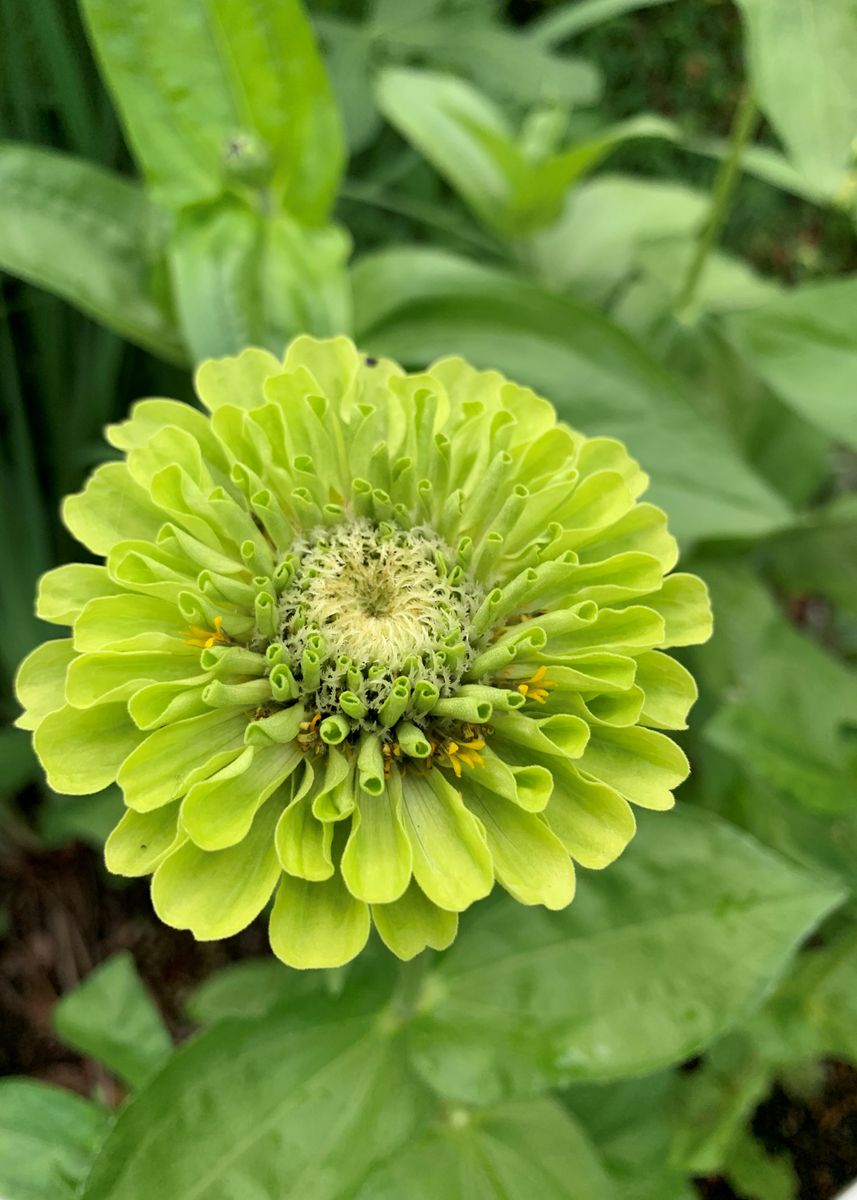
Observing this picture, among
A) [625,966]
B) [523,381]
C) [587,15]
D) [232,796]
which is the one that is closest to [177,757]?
[232,796]

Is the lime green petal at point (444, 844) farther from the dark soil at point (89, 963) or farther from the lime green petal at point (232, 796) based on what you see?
the dark soil at point (89, 963)

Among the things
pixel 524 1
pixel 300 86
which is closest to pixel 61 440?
pixel 300 86

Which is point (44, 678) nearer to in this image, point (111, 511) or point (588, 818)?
point (111, 511)

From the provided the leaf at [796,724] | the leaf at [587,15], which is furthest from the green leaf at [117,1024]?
the leaf at [587,15]

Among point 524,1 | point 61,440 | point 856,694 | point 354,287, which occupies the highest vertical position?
point 524,1

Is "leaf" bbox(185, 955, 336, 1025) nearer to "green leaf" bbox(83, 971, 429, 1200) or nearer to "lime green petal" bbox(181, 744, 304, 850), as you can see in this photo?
"green leaf" bbox(83, 971, 429, 1200)

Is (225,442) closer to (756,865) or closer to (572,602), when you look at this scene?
(572,602)

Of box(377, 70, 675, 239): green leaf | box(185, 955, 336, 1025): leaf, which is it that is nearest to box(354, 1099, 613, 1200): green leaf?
box(185, 955, 336, 1025): leaf
